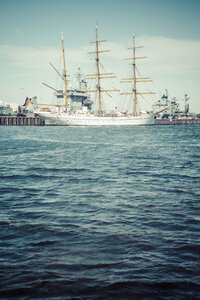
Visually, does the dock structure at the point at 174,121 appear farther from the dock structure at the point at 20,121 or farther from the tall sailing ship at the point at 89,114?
the dock structure at the point at 20,121

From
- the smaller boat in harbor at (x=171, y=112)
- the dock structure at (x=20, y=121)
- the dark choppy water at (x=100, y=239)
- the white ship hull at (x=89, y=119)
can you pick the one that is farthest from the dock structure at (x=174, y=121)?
the dark choppy water at (x=100, y=239)

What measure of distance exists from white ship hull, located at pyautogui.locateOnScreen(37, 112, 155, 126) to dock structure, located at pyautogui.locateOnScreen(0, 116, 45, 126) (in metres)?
3.33

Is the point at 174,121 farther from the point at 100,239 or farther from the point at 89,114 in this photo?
the point at 100,239

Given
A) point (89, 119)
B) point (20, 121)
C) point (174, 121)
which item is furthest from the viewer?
point (174, 121)

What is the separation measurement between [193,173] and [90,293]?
10.4 m

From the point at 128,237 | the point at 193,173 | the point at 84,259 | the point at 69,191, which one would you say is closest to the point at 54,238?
the point at 84,259

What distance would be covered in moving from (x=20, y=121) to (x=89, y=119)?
74.8ft

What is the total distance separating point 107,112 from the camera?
98812 millimetres

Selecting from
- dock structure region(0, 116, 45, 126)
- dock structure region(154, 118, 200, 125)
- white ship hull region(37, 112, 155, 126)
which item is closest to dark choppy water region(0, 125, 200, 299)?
white ship hull region(37, 112, 155, 126)

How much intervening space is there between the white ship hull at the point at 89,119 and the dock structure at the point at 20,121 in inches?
131

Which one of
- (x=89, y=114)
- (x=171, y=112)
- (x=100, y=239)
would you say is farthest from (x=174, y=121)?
(x=100, y=239)

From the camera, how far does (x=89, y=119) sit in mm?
87625

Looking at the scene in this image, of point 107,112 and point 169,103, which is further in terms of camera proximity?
point 169,103

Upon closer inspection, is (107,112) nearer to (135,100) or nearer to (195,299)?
(135,100)
